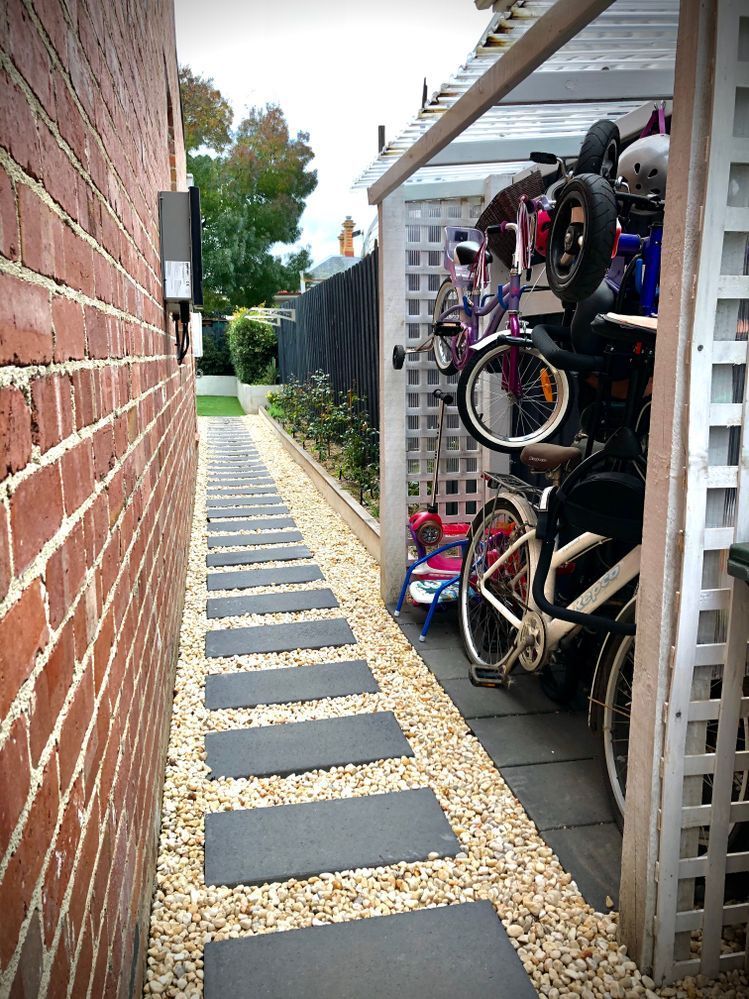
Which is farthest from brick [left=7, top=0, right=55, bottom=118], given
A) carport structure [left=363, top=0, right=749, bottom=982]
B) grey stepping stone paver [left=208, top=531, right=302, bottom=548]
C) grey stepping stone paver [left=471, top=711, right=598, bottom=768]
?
grey stepping stone paver [left=208, top=531, right=302, bottom=548]

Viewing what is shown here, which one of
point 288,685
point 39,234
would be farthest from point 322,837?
point 39,234

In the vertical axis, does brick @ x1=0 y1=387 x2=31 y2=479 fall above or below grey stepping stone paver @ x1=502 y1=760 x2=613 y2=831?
above

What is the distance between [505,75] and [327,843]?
2.69m

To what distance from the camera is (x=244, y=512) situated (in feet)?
24.7

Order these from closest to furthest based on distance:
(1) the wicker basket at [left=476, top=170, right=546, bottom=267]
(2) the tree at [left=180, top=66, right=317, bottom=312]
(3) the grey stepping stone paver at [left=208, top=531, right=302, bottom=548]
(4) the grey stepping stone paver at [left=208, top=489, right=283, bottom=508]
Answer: (1) the wicker basket at [left=476, top=170, right=546, bottom=267]
(3) the grey stepping stone paver at [left=208, top=531, right=302, bottom=548]
(4) the grey stepping stone paver at [left=208, top=489, right=283, bottom=508]
(2) the tree at [left=180, top=66, right=317, bottom=312]

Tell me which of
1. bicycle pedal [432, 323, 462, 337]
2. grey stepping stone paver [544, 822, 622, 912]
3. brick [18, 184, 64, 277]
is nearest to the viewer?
brick [18, 184, 64, 277]

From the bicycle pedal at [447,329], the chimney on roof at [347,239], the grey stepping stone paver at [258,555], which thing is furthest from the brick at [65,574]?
the chimney on roof at [347,239]

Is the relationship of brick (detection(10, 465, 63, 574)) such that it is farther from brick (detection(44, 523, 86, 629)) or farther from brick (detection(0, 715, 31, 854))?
brick (detection(0, 715, 31, 854))

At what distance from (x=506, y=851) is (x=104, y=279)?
2.11 metres

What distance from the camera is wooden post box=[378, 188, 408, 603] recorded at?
14.5 ft

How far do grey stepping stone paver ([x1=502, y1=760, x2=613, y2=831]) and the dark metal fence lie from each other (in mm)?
5460

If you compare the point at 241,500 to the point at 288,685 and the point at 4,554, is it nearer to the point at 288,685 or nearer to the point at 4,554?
the point at 288,685

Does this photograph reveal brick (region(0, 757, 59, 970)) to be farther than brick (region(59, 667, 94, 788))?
No

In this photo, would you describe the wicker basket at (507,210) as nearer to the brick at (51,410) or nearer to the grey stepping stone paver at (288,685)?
the grey stepping stone paver at (288,685)
